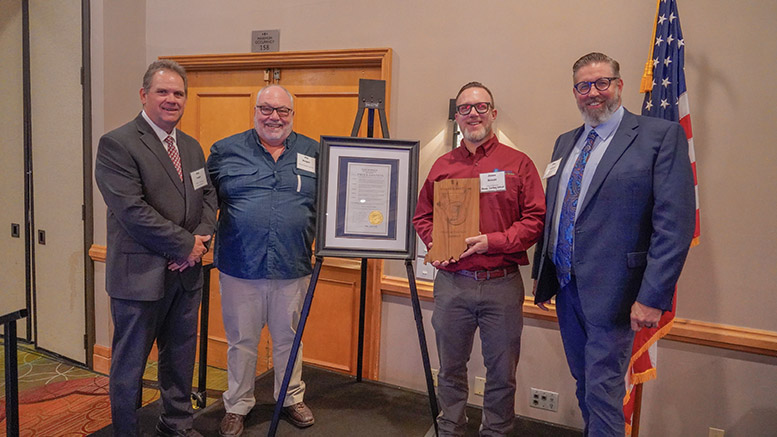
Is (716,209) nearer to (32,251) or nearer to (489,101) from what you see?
(489,101)

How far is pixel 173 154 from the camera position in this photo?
195 cm

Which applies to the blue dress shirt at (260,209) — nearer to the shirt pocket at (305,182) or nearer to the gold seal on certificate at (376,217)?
the shirt pocket at (305,182)

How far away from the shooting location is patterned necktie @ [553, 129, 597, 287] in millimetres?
1733

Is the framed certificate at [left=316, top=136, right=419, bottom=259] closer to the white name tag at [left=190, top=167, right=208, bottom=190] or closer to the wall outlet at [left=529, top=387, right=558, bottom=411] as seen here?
the white name tag at [left=190, top=167, right=208, bottom=190]

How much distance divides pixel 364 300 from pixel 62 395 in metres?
2.15

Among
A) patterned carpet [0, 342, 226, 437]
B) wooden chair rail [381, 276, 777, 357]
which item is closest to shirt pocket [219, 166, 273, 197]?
patterned carpet [0, 342, 226, 437]

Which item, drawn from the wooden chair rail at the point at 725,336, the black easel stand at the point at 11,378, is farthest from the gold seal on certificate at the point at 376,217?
the wooden chair rail at the point at 725,336

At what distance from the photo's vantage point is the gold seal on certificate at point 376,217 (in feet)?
7.08

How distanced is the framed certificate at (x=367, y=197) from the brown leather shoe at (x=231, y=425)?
915 millimetres

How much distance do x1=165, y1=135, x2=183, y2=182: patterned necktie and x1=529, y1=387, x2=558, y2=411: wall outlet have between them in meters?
2.13

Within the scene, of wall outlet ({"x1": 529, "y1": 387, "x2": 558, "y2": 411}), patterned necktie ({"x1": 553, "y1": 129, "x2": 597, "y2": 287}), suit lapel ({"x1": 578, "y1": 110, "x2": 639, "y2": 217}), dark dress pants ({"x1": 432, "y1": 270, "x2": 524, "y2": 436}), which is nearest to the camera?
suit lapel ({"x1": 578, "y1": 110, "x2": 639, "y2": 217})

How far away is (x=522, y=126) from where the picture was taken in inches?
96.0

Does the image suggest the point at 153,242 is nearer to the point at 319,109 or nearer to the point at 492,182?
the point at 492,182

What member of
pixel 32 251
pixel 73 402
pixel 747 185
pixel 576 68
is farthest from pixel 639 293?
pixel 32 251
